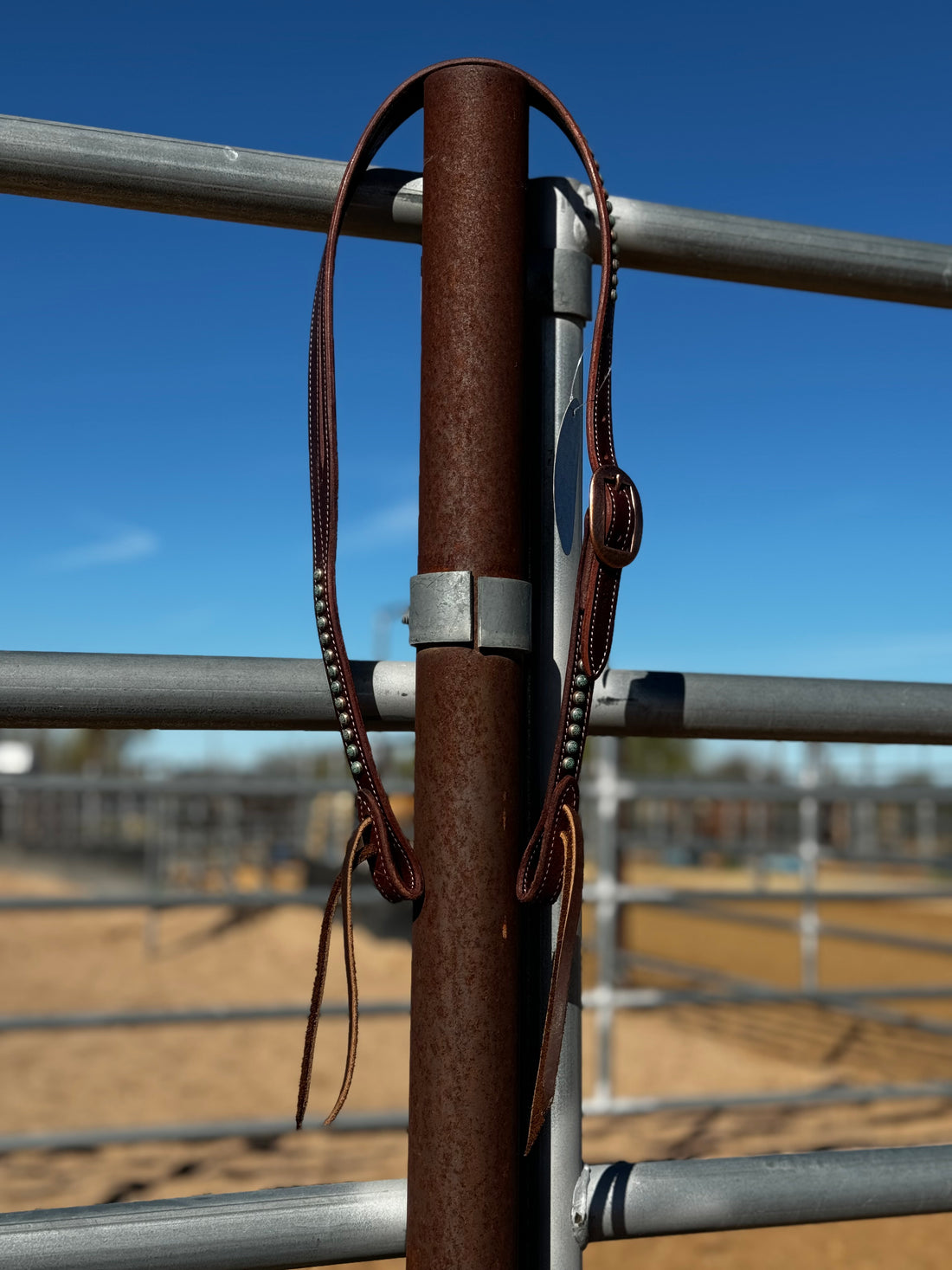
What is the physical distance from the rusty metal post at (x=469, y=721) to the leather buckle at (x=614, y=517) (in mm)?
48

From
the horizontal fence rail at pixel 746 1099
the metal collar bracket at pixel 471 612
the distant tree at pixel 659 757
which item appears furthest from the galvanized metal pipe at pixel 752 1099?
the distant tree at pixel 659 757

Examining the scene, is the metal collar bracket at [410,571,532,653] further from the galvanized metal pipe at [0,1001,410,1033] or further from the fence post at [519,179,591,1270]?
the galvanized metal pipe at [0,1001,410,1033]

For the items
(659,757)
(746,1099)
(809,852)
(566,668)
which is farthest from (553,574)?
(659,757)

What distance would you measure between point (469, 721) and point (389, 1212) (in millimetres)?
253

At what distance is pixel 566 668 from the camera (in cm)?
60

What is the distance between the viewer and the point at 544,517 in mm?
617

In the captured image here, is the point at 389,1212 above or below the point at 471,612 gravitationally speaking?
below

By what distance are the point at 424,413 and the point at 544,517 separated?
0.29 feet

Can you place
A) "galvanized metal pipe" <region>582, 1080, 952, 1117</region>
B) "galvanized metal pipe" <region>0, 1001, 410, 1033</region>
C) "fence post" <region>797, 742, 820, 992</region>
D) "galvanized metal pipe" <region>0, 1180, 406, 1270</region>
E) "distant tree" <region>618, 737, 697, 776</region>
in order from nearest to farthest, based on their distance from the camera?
"galvanized metal pipe" <region>0, 1180, 406, 1270</region> < "galvanized metal pipe" <region>0, 1001, 410, 1033</region> < "galvanized metal pipe" <region>582, 1080, 952, 1117</region> < "fence post" <region>797, 742, 820, 992</region> < "distant tree" <region>618, 737, 697, 776</region>

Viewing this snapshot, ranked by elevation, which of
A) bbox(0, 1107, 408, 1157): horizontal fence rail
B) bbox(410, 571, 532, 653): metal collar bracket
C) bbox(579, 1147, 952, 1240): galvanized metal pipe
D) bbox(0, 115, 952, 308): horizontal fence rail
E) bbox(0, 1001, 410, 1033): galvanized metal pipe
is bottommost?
bbox(0, 1107, 408, 1157): horizontal fence rail

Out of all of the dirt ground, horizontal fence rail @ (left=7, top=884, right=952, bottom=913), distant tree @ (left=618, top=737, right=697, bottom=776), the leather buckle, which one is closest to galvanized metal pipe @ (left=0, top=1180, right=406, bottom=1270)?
the leather buckle

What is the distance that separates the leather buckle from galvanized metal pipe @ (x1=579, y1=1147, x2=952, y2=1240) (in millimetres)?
316

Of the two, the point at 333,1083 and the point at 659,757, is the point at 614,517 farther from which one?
the point at 659,757

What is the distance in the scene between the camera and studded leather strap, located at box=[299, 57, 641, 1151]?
0.55 metres
